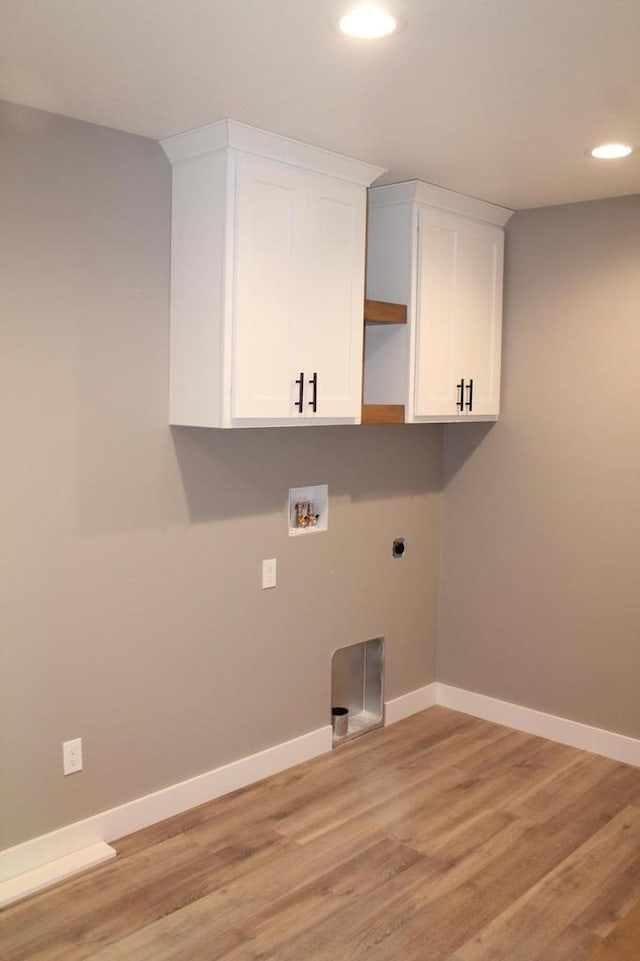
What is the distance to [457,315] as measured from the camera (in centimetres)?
388

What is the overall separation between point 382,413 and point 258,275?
864mm

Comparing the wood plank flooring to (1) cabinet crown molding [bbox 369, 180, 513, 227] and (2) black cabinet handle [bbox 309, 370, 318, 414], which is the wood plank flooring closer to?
(2) black cabinet handle [bbox 309, 370, 318, 414]

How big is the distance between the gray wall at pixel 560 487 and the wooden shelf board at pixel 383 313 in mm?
792

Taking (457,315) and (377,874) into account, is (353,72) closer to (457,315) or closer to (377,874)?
(457,315)

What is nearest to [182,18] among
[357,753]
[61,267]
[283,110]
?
[283,110]

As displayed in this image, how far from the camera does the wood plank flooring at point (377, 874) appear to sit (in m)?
2.59

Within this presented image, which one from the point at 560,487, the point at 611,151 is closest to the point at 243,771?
the point at 560,487

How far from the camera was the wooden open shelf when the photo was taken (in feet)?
11.5

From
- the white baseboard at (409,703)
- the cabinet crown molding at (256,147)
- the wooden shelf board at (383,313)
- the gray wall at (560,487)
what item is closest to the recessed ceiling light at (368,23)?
the cabinet crown molding at (256,147)

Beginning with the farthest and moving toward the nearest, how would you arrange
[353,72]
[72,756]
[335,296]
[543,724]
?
[543,724] < [335,296] < [72,756] < [353,72]

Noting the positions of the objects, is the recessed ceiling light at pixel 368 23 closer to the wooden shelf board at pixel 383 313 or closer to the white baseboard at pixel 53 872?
the wooden shelf board at pixel 383 313

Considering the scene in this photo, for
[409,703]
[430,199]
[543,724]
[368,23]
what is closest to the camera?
[368,23]

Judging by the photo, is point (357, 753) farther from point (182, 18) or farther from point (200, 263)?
point (182, 18)

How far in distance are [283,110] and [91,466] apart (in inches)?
51.9
